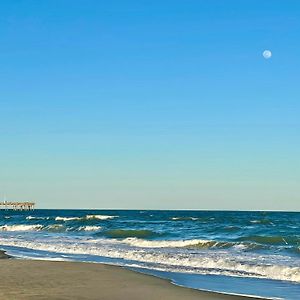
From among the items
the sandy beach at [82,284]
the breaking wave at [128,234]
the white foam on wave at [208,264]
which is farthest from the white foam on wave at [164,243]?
the sandy beach at [82,284]

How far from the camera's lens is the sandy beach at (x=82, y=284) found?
45.4 feet

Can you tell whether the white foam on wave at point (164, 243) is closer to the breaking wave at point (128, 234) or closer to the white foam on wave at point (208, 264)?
the white foam on wave at point (208, 264)

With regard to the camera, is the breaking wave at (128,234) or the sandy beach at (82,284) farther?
the breaking wave at (128,234)

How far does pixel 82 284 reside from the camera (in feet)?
52.2

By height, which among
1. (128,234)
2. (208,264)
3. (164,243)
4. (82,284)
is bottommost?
(82,284)

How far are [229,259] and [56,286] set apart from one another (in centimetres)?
913

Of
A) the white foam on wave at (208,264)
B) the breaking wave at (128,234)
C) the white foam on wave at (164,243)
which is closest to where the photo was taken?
the white foam on wave at (208,264)

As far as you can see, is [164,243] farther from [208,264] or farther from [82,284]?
[82,284]

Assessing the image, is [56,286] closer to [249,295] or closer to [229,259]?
[249,295]

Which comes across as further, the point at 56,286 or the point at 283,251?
the point at 283,251

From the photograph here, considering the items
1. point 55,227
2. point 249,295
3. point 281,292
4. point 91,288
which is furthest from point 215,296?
point 55,227

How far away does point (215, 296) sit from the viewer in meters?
13.9

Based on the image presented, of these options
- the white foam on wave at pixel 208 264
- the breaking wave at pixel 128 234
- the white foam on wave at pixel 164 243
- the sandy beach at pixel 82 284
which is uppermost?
the breaking wave at pixel 128 234

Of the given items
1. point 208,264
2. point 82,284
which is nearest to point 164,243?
point 208,264
